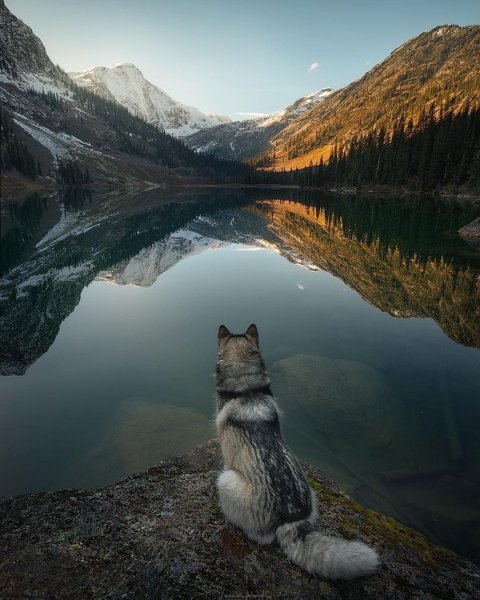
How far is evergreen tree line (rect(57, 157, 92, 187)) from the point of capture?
15488 cm

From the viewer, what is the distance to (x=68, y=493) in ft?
20.5

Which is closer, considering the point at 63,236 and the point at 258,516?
the point at 258,516

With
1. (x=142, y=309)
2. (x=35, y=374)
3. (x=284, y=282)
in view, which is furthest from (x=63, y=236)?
(x=35, y=374)

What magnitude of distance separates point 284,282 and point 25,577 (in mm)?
25161

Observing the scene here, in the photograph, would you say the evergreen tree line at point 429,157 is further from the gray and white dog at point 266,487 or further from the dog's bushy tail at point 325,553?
the dog's bushy tail at point 325,553

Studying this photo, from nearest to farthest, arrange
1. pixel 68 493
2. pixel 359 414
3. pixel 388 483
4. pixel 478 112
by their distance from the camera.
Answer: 1. pixel 68 493
2. pixel 388 483
3. pixel 359 414
4. pixel 478 112

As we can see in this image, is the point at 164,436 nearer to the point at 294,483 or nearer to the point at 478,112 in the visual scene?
the point at 294,483

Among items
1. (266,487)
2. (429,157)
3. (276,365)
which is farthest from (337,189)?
(266,487)

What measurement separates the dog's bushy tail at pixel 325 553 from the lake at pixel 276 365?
15.4 feet

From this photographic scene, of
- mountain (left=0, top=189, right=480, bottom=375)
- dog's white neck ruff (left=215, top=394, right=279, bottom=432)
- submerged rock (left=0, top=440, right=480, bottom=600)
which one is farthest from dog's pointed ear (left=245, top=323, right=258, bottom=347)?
mountain (left=0, top=189, right=480, bottom=375)

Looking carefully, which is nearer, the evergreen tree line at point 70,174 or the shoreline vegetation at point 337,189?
the shoreline vegetation at point 337,189

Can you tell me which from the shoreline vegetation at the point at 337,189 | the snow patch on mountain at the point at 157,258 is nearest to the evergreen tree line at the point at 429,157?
the shoreline vegetation at the point at 337,189

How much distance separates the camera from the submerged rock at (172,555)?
385 cm

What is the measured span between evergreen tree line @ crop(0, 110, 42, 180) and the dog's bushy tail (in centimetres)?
15853
